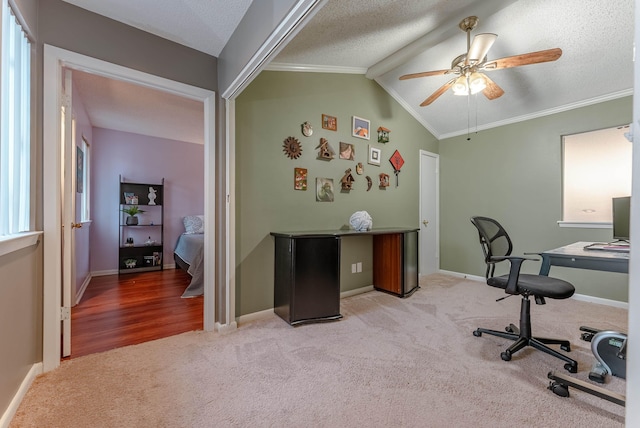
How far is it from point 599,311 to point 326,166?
11.0 feet

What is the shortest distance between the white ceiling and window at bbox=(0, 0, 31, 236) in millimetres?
542

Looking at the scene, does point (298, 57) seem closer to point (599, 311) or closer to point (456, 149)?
point (456, 149)

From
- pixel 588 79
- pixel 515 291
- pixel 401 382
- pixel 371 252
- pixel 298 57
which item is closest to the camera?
pixel 401 382

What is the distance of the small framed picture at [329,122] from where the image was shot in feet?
10.6

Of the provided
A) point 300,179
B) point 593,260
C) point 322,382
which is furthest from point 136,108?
point 593,260

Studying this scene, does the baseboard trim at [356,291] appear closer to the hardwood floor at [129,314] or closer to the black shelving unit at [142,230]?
the hardwood floor at [129,314]

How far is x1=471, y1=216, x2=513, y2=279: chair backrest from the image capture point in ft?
7.64

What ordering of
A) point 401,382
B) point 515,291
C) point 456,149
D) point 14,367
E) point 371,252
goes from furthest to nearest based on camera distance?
point 456,149 → point 371,252 → point 515,291 → point 401,382 → point 14,367

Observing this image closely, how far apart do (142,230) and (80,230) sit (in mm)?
1479

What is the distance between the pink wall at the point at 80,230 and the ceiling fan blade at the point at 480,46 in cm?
404

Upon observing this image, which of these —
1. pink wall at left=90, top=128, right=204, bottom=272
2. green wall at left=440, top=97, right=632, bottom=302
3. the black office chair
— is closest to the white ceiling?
green wall at left=440, top=97, right=632, bottom=302

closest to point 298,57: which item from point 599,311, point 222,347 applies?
point 222,347

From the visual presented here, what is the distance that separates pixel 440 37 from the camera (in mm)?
2750

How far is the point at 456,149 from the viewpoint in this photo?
181 inches
